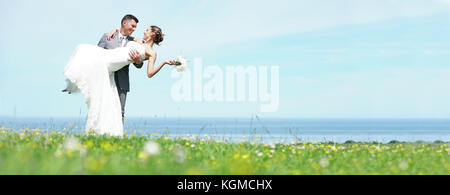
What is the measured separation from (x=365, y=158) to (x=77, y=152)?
14.5ft

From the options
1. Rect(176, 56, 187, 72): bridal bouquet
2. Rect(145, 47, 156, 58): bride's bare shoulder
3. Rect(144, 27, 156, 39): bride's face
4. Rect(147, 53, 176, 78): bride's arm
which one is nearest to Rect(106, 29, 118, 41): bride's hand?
Rect(144, 27, 156, 39): bride's face

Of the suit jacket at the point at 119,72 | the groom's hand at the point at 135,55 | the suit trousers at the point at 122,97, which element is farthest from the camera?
the suit trousers at the point at 122,97

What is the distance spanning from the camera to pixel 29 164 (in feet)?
16.4

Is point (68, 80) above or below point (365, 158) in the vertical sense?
above

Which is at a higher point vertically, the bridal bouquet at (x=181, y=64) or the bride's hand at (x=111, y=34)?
the bride's hand at (x=111, y=34)

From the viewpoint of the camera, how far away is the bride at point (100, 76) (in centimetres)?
964

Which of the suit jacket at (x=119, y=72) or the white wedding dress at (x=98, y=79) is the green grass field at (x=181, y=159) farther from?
the suit jacket at (x=119, y=72)

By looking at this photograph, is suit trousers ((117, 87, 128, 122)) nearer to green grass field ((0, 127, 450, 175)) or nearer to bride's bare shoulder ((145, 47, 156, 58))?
bride's bare shoulder ((145, 47, 156, 58))

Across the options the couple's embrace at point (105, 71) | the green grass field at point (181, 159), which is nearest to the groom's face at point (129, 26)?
the couple's embrace at point (105, 71)
